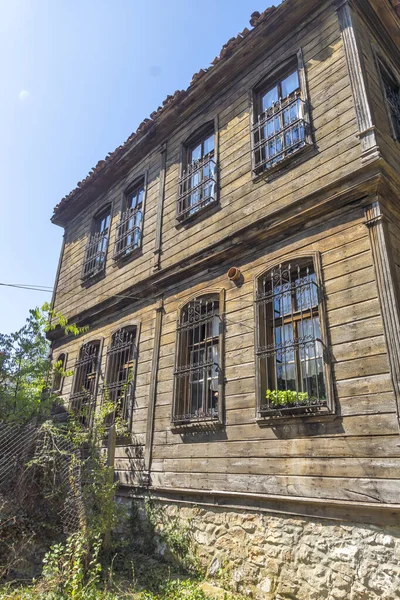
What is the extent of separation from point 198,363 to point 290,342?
1896 millimetres

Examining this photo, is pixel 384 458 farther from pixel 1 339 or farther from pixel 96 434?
pixel 1 339

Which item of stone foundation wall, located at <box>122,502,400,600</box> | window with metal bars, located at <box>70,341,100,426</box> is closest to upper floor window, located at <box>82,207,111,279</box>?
window with metal bars, located at <box>70,341,100,426</box>

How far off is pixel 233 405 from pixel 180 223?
3891 mm

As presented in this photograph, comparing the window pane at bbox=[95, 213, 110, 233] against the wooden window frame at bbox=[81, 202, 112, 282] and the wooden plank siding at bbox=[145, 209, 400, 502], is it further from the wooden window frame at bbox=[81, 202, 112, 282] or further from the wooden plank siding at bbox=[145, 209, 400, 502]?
the wooden plank siding at bbox=[145, 209, 400, 502]

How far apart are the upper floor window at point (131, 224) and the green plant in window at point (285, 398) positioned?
16.7 feet

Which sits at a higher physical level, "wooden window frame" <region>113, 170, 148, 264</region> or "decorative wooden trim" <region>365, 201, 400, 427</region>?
"wooden window frame" <region>113, 170, 148, 264</region>

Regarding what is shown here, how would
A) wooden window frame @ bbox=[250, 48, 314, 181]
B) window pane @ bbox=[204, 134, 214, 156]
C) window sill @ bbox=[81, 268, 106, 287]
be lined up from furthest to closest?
window sill @ bbox=[81, 268, 106, 287]
window pane @ bbox=[204, 134, 214, 156]
wooden window frame @ bbox=[250, 48, 314, 181]

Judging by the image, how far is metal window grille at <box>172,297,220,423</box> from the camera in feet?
20.5

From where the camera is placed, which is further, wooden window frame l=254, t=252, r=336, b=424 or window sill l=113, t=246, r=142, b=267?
window sill l=113, t=246, r=142, b=267

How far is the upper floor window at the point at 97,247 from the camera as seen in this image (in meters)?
10.5

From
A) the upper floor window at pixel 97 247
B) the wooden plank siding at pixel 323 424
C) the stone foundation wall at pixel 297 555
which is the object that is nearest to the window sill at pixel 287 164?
the wooden plank siding at pixel 323 424

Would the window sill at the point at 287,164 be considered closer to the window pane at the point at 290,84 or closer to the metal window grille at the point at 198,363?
the window pane at the point at 290,84

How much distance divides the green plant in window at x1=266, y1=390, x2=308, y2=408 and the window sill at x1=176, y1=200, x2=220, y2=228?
3.61 m

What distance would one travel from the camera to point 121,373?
27.8ft
